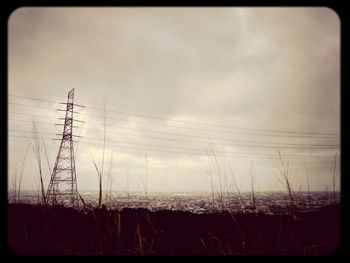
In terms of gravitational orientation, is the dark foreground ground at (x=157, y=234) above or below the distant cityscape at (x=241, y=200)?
below

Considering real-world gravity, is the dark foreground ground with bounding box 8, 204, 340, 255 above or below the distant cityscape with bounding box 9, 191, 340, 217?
below

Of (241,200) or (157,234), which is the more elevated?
(241,200)

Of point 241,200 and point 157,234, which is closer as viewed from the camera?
point 241,200

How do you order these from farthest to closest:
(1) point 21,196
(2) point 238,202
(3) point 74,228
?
(2) point 238,202 < (1) point 21,196 < (3) point 74,228

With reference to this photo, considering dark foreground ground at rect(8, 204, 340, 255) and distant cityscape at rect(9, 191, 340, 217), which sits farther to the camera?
distant cityscape at rect(9, 191, 340, 217)

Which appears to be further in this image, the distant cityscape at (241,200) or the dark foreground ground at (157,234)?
the distant cityscape at (241,200)
